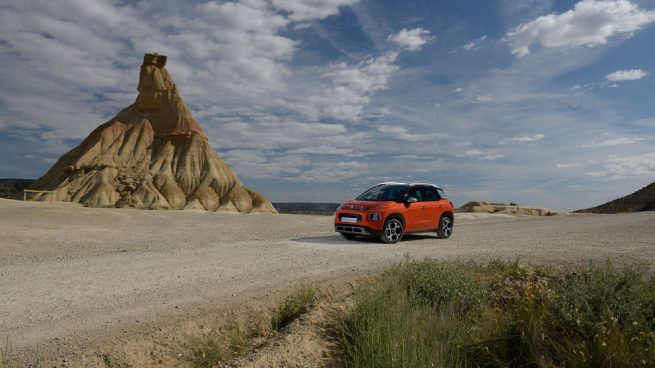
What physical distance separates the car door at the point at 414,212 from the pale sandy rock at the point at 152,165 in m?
48.2

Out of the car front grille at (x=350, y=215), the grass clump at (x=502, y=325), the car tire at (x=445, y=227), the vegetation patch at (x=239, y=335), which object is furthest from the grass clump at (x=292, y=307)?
the car tire at (x=445, y=227)

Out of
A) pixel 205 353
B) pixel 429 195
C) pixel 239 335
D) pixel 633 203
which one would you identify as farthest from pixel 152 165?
pixel 633 203

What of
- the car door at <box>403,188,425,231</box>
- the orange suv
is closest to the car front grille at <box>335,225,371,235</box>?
A: the orange suv

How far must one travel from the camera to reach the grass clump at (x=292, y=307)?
6.66 metres

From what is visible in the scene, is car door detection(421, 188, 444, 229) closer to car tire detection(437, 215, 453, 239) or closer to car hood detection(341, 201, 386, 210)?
car tire detection(437, 215, 453, 239)

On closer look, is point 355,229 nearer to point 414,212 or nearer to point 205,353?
point 414,212

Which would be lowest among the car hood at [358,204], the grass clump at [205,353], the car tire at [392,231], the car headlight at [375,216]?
the grass clump at [205,353]

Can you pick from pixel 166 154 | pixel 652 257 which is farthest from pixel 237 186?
pixel 652 257

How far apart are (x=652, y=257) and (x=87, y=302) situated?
11.2 meters

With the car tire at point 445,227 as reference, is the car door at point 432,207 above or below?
above

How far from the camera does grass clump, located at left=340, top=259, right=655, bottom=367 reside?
5043 mm

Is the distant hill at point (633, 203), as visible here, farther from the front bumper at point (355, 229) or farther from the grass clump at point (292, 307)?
the grass clump at point (292, 307)

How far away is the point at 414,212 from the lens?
Result: 14148 mm

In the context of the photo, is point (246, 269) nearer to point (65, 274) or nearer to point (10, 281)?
point (65, 274)
